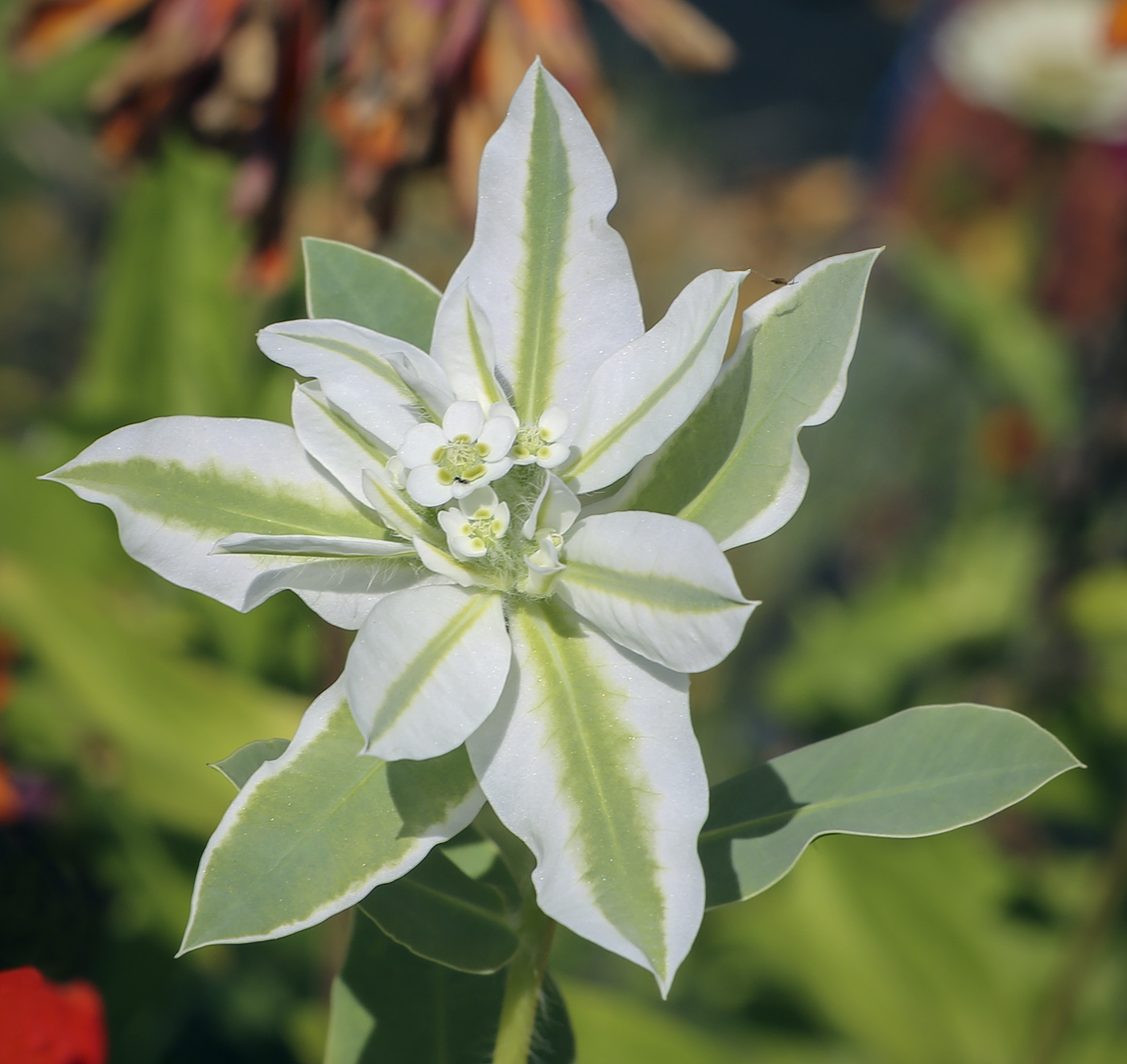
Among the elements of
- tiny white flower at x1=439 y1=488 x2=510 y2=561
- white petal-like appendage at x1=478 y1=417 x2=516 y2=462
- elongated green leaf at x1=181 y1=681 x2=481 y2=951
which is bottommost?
elongated green leaf at x1=181 y1=681 x2=481 y2=951

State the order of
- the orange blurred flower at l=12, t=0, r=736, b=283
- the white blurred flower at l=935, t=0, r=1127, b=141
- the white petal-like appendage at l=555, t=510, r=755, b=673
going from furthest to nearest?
Result: the white blurred flower at l=935, t=0, r=1127, b=141 → the orange blurred flower at l=12, t=0, r=736, b=283 → the white petal-like appendage at l=555, t=510, r=755, b=673

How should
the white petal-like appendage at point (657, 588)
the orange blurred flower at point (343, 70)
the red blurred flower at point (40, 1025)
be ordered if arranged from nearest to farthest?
1. the white petal-like appendage at point (657, 588)
2. the red blurred flower at point (40, 1025)
3. the orange blurred flower at point (343, 70)

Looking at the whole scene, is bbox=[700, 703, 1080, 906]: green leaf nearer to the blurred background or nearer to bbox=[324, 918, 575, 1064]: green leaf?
bbox=[324, 918, 575, 1064]: green leaf

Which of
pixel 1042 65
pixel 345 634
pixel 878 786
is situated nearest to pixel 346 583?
pixel 878 786

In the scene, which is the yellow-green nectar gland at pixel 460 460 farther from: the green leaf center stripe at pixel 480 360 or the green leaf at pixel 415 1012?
the green leaf at pixel 415 1012

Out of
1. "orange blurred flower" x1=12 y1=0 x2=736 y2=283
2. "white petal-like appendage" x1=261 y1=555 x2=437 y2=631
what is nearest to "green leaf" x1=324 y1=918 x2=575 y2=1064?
"white petal-like appendage" x1=261 y1=555 x2=437 y2=631

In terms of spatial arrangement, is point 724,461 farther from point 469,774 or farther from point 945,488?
point 945,488

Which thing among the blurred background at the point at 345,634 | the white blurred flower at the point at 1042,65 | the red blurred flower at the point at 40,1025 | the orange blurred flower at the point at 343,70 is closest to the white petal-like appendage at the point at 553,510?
the red blurred flower at the point at 40,1025
